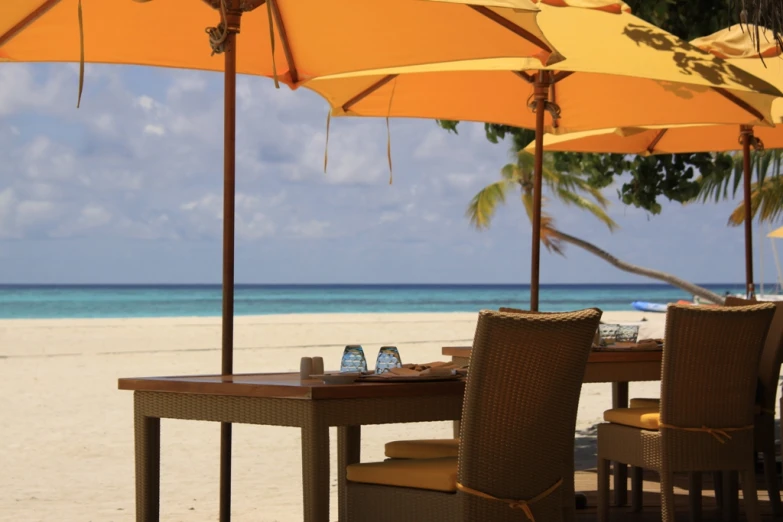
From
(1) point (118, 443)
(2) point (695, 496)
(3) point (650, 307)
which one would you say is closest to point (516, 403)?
(2) point (695, 496)

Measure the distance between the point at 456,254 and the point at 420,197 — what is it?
11.1 ft

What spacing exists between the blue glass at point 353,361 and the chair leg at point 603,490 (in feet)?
5.04

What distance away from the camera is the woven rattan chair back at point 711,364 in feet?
14.3

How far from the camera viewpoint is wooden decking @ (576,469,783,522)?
5340 millimetres

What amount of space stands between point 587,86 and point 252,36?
2.45 m

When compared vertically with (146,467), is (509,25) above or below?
above

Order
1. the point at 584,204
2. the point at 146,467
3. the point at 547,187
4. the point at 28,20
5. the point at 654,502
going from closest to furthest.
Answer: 1. the point at 146,467
2. the point at 28,20
3. the point at 654,502
4. the point at 547,187
5. the point at 584,204

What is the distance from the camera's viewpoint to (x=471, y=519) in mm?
3248

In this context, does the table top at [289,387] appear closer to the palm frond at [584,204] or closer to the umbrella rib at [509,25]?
the umbrella rib at [509,25]

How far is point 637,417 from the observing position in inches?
185

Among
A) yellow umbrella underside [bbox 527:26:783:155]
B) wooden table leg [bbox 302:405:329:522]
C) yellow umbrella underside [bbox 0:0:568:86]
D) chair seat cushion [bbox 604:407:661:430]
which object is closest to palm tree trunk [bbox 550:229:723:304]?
yellow umbrella underside [bbox 527:26:783:155]

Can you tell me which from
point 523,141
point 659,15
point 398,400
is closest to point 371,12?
point 398,400

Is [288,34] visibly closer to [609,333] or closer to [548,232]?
[609,333]

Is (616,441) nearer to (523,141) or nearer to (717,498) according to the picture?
(717,498)
